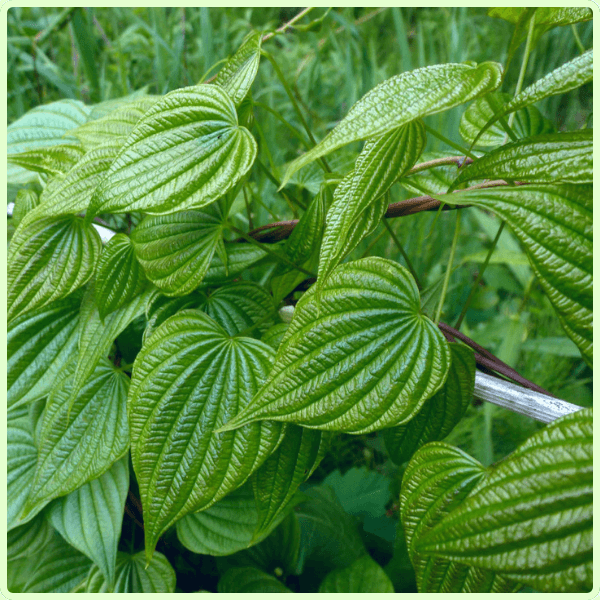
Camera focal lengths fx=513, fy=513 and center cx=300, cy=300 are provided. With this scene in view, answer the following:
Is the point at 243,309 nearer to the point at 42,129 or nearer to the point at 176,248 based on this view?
the point at 176,248

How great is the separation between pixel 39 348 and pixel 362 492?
20.7 inches

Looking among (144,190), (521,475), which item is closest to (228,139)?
(144,190)

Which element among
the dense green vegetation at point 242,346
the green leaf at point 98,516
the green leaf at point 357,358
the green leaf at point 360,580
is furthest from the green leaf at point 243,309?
the green leaf at point 360,580

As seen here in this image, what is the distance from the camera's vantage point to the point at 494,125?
0.52 meters

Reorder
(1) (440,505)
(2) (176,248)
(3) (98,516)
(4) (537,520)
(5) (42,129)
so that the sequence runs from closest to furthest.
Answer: (4) (537,520) < (1) (440,505) < (2) (176,248) < (3) (98,516) < (5) (42,129)

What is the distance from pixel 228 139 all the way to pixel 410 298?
7.6 inches

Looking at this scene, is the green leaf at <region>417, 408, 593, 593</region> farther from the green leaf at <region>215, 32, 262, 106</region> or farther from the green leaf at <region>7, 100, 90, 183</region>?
the green leaf at <region>7, 100, 90, 183</region>

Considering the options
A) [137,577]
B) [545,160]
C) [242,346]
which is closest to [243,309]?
[242,346]

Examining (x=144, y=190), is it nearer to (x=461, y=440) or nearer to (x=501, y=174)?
(x=501, y=174)

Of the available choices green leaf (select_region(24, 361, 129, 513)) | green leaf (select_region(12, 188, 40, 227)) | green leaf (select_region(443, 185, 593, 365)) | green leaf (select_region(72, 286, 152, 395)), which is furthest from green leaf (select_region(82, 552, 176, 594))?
green leaf (select_region(443, 185, 593, 365))

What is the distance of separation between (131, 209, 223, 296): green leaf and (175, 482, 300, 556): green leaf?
31cm

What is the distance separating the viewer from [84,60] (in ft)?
3.73

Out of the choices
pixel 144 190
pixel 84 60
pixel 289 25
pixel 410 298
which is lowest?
pixel 410 298

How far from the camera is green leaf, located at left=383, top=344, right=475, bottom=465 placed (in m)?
0.41
